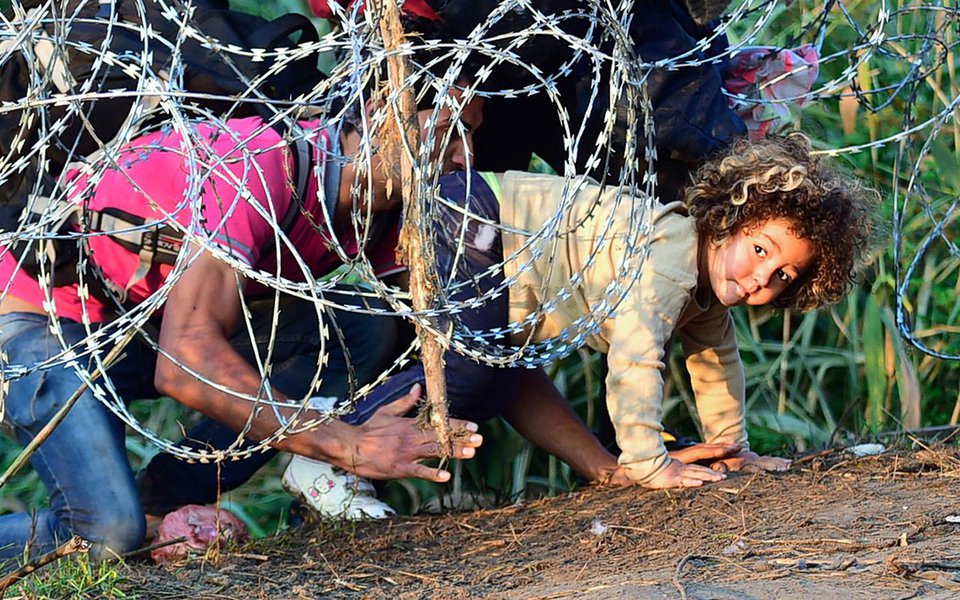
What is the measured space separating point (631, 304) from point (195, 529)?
1.23 metres

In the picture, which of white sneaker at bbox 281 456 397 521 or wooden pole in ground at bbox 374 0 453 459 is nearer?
wooden pole in ground at bbox 374 0 453 459

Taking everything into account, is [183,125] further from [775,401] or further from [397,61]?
[775,401]

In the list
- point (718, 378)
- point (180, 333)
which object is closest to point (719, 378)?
point (718, 378)

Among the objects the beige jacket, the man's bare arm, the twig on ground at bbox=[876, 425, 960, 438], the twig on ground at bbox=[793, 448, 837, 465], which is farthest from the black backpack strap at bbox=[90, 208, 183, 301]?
the twig on ground at bbox=[876, 425, 960, 438]

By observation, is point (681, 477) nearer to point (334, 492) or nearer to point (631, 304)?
point (631, 304)

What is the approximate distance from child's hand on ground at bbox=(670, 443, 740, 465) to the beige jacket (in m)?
0.08

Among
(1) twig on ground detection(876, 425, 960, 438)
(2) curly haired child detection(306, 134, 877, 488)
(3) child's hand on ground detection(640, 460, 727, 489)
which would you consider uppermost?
(2) curly haired child detection(306, 134, 877, 488)

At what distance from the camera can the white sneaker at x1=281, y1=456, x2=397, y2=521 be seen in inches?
132

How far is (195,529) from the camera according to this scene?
128 inches

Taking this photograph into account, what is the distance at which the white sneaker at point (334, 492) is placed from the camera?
11.0ft

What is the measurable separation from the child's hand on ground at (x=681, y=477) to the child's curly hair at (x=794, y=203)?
1.85ft

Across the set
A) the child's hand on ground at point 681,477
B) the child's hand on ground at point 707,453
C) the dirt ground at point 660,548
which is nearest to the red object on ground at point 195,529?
the dirt ground at point 660,548

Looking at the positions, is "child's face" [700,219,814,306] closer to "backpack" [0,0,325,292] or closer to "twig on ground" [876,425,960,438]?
"twig on ground" [876,425,960,438]

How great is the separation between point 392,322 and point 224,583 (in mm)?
1256
